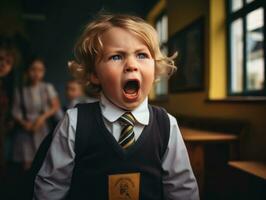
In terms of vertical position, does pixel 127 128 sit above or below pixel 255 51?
below

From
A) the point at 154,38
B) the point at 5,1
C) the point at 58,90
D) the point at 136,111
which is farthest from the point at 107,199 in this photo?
the point at 58,90

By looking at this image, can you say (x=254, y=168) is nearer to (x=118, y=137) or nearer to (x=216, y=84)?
(x=118, y=137)

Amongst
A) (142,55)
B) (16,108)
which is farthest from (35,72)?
(142,55)

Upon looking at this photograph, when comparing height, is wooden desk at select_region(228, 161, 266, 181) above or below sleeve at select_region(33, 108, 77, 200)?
below

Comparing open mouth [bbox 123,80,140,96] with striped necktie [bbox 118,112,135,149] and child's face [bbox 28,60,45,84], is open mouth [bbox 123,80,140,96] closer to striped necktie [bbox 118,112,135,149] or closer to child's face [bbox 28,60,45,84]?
striped necktie [bbox 118,112,135,149]

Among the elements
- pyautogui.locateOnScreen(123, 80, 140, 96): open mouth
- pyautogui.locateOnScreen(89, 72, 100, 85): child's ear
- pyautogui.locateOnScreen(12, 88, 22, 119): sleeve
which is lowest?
pyautogui.locateOnScreen(12, 88, 22, 119): sleeve

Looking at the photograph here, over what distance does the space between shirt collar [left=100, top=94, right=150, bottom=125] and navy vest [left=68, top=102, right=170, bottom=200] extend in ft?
0.08

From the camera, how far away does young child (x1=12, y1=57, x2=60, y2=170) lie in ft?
8.46

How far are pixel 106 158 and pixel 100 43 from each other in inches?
12.6

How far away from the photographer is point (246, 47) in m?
2.66

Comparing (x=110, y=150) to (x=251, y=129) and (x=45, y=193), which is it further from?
(x=251, y=129)

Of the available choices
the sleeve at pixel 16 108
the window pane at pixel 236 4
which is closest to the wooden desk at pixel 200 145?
the window pane at pixel 236 4

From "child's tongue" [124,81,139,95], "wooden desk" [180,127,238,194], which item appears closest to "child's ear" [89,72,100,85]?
"child's tongue" [124,81,139,95]

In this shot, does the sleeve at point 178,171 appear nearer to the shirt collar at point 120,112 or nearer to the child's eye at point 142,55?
the shirt collar at point 120,112
